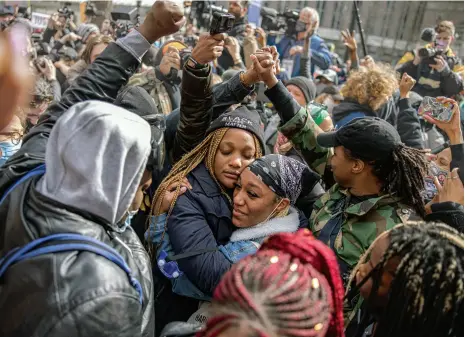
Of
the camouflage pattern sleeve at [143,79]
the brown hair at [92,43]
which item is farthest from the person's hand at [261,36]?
the camouflage pattern sleeve at [143,79]

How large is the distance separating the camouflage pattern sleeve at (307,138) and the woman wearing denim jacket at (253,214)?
0.32 m

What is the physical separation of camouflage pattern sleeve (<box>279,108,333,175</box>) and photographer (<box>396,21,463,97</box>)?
4.29 meters

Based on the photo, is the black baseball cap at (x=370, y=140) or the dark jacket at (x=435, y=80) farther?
the dark jacket at (x=435, y=80)

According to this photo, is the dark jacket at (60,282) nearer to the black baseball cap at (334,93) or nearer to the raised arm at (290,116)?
the raised arm at (290,116)

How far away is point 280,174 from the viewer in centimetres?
199

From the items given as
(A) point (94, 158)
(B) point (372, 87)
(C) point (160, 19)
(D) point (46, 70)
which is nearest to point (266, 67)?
(C) point (160, 19)

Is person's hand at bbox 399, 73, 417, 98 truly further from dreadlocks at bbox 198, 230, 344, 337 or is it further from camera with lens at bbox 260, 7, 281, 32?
camera with lens at bbox 260, 7, 281, 32

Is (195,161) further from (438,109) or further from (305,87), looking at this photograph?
(305,87)

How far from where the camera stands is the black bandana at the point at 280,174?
6.50ft

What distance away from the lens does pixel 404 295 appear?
1.24 meters

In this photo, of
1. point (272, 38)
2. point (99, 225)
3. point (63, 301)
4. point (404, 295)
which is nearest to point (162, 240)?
point (99, 225)

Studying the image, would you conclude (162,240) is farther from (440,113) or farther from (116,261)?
(440,113)

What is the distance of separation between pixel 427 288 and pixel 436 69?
18.3 ft

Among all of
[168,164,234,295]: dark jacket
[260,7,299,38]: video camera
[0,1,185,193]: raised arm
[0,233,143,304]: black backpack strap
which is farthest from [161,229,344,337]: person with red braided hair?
[260,7,299,38]: video camera
